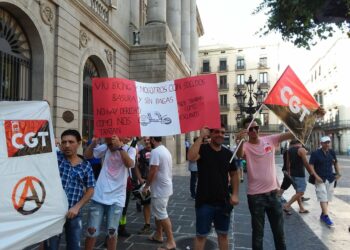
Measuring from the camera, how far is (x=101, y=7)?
14.5 meters

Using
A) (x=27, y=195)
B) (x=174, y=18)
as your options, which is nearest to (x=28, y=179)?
(x=27, y=195)

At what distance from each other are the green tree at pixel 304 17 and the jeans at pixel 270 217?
357 cm

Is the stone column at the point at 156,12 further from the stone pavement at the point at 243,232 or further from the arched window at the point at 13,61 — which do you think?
the stone pavement at the point at 243,232

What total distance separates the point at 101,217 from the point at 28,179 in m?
1.22

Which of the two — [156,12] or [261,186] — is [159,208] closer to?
[261,186]

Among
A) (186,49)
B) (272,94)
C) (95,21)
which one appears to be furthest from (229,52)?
(272,94)

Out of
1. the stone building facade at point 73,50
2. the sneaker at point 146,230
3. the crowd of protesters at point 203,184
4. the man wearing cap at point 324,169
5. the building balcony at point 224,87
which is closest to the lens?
the crowd of protesters at point 203,184

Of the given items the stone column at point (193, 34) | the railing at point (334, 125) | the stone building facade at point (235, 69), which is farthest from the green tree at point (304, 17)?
the stone building facade at point (235, 69)

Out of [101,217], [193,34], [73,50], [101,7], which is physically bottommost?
[101,217]

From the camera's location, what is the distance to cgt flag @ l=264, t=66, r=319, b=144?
4.33 metres

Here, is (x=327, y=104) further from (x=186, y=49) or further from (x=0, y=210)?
(x=0, y=210)

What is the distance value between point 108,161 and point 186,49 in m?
25.3

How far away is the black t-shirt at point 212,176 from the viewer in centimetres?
378

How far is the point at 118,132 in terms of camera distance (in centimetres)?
404
